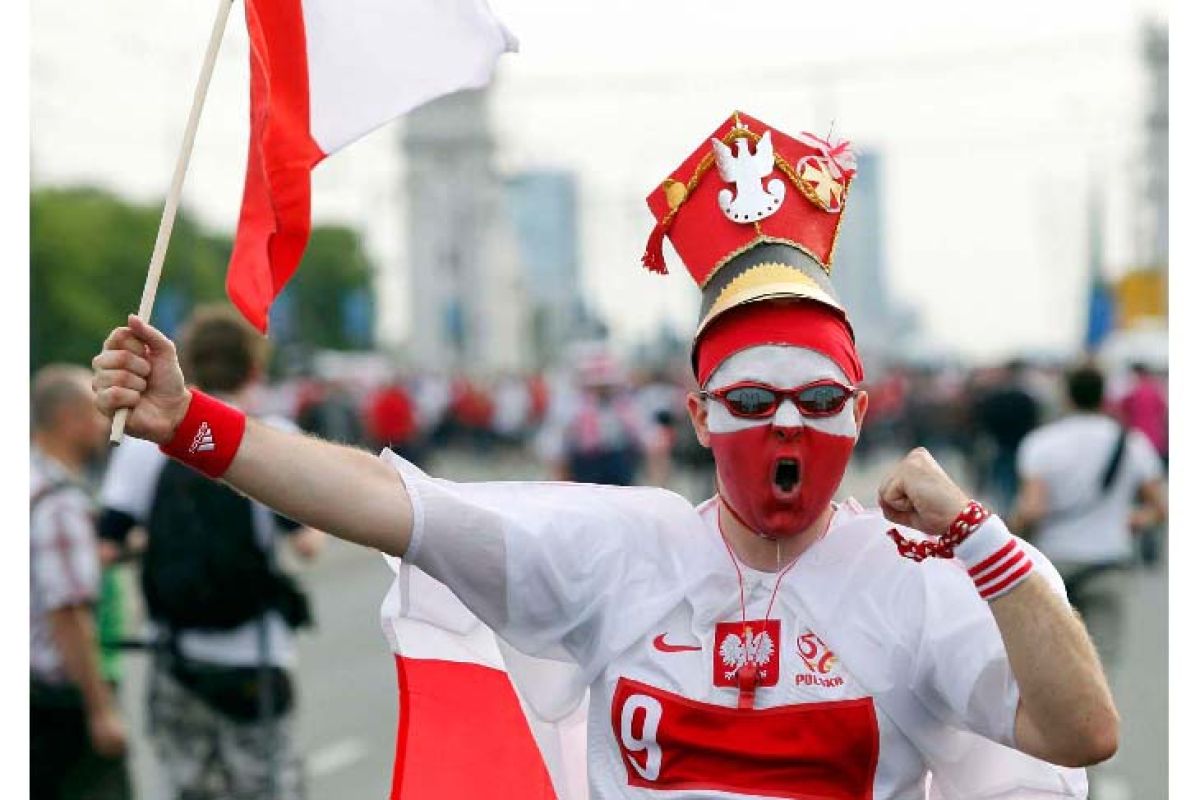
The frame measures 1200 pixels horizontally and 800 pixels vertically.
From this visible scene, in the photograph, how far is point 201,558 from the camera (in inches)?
269

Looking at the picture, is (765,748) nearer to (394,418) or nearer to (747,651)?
(747,651)

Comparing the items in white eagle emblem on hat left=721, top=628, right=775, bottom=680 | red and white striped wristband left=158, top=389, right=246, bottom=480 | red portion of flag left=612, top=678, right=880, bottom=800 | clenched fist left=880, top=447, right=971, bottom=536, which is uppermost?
red and white striped wristband left=158, top=389, right=246, bottom=480

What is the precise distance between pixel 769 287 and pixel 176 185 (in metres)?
1.02

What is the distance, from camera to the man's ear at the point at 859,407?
3.93 meters

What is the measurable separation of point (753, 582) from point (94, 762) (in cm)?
358

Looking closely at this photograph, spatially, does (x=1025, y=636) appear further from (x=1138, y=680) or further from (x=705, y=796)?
(x=1138, y=680)

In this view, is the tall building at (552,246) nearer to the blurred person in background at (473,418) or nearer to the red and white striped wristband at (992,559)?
the blurred person in background at (473,418)

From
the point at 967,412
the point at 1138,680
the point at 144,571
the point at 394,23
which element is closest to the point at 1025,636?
the point at 394,23

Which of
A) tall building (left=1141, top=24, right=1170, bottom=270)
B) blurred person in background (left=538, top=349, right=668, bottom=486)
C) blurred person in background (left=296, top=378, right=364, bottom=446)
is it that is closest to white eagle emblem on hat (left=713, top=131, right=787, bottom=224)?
blurred person in background (left=538, top=349, right=668, bottom=486)

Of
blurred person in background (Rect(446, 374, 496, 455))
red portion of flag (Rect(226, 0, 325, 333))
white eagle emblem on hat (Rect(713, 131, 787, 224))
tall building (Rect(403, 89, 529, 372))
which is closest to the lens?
white eagle emblem on hat (Rect(713, 131, 787, 224))

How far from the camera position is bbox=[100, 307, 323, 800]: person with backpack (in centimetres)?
686

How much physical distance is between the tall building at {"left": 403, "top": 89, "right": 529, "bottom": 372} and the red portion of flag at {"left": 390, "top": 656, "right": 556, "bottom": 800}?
3296 inches

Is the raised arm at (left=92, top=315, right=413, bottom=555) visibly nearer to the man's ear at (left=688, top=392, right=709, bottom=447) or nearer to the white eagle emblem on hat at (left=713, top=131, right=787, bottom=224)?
the man's ear at (left=688, top=392, right=709, bottom=447)

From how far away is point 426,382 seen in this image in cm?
Answer: 4594
